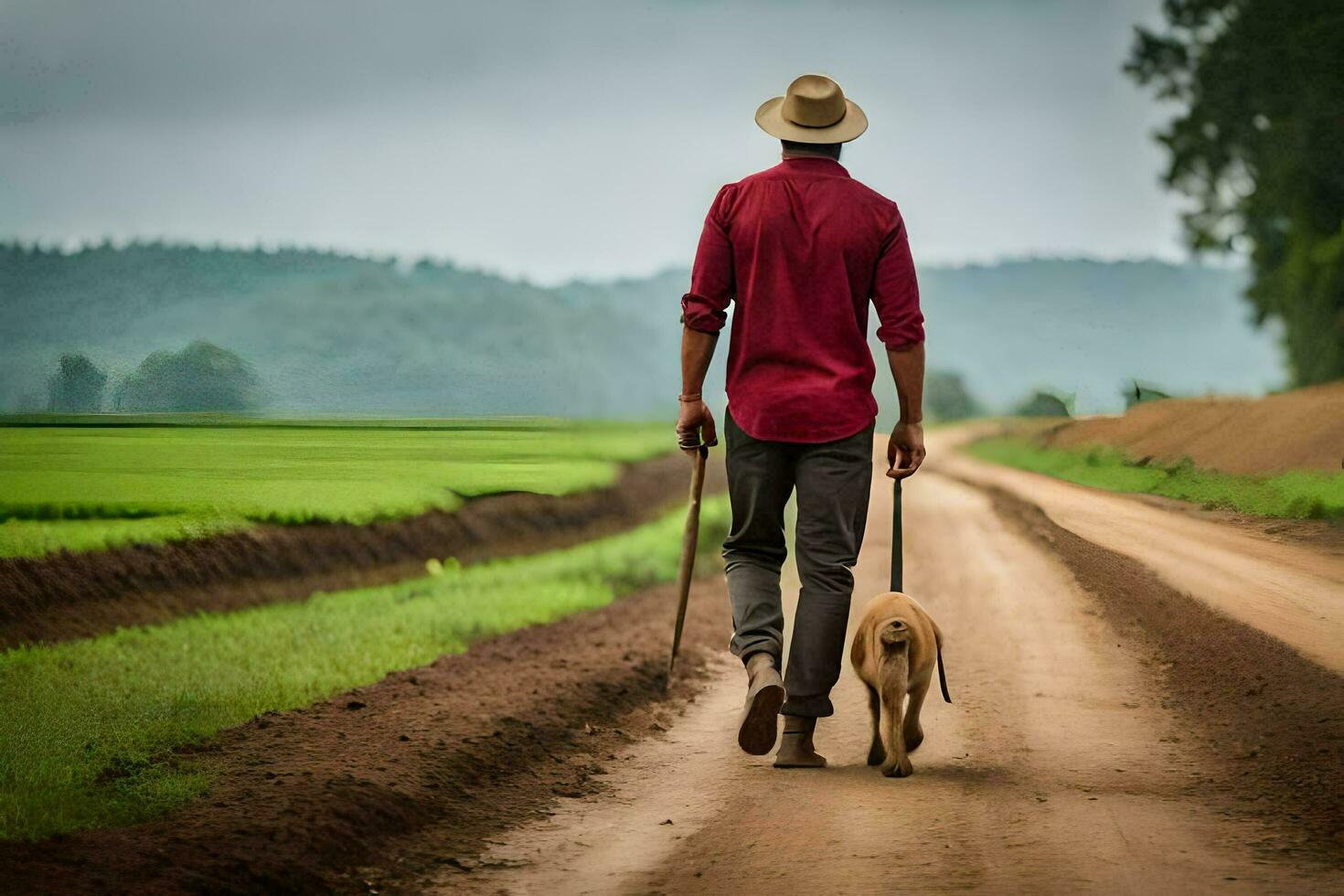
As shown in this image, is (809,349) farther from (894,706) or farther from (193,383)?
(193,383)

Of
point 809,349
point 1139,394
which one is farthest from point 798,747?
point 1139,394

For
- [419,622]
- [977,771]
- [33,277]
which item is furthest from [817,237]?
[33,277]

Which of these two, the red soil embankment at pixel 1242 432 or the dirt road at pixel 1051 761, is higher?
the red soil embankment at pixel 1242 432

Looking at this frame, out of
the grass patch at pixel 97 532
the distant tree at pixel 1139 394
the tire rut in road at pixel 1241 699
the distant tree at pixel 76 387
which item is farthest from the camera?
the distant tree at pixel 76 387

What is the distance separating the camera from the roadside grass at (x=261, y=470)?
7328mm

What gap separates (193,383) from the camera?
8203mm

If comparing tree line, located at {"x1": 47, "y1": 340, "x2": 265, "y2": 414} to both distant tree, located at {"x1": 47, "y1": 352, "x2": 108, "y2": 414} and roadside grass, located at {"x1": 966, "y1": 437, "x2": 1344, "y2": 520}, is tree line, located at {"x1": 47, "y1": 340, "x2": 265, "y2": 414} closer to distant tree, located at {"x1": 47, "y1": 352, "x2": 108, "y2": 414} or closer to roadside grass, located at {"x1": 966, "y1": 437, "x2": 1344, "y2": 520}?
distant tree, located at {"x1": 47, "y1": 352, "x2": 108, "y2": 414}

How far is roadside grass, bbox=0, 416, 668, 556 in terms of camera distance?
7.33 meters

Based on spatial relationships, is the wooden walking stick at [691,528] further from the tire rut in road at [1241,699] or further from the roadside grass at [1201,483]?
the roadside grass at [1201,483]

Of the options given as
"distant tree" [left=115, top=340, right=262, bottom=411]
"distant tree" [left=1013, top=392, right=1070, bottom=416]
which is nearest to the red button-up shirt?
"distant tree" [left=1013, top=392, right=1070, bottom=416]

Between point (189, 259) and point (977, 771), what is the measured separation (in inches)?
249

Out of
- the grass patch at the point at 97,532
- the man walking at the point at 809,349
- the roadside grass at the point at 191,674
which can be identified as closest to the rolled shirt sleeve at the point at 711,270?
the man walking at the point at 809,349

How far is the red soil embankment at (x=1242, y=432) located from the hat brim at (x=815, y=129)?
246cm

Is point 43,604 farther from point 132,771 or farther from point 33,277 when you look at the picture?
point 132,771
